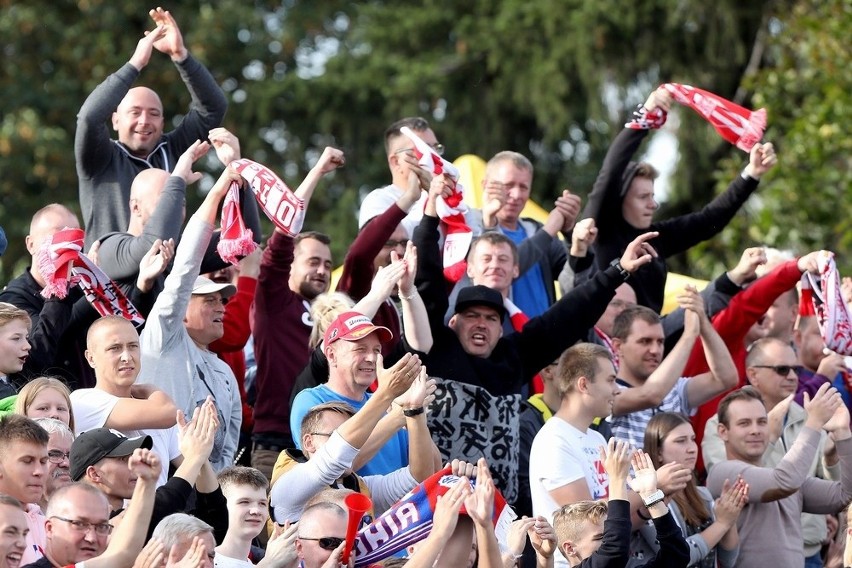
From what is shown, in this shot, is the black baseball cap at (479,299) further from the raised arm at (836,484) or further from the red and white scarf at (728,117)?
the red and white scarf at (728,117)

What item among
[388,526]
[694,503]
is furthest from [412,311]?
[694,503]

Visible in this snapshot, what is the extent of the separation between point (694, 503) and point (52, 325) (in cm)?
314

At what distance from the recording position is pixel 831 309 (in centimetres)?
978

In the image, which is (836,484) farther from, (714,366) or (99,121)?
(99,121)

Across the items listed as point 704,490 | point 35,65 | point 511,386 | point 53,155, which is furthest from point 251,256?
point 35,65

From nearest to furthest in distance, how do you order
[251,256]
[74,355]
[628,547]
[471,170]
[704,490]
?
[628,547]
[74,355]
[704,490]
[251,256]
[471,170]

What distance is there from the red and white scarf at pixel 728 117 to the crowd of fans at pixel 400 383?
0.22 m

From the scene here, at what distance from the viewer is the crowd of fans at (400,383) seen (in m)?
6.84

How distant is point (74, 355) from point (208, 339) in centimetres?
62

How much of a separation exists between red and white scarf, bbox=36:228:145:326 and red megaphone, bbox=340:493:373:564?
1.78 metres

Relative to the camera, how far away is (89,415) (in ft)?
24.5

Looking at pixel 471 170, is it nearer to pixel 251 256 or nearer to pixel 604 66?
pixel 251 256

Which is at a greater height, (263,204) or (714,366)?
(263,204)

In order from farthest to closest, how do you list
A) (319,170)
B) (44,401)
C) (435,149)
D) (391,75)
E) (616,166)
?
(391,75) → (616,166) → (435,149) → (319,170) → (44,401)
